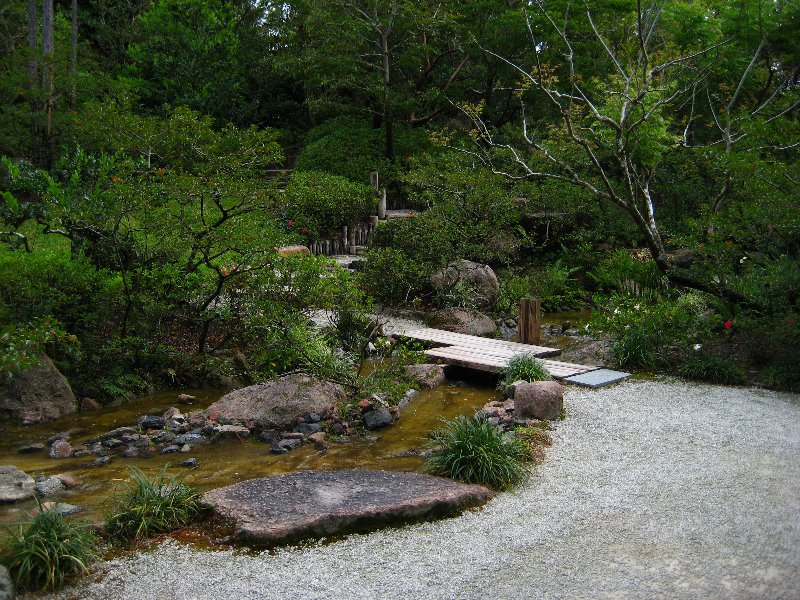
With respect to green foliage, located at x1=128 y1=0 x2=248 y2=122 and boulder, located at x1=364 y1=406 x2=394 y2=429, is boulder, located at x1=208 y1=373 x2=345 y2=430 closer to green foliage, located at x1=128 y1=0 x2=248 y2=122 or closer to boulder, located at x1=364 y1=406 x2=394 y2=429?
boulder, located at x1=364 y1=406 x2=394 y2=429

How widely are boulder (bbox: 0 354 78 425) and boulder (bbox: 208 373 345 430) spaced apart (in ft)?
5.26

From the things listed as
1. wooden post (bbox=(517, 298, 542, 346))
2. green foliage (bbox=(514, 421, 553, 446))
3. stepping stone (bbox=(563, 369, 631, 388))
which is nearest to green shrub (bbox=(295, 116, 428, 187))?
wooden post (bbox=(517, 298, 542, 346))

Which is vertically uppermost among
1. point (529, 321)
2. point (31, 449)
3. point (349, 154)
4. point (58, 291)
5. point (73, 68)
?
point (73, 68)

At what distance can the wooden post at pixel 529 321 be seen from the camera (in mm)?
10016

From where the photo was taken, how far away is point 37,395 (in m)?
7.41

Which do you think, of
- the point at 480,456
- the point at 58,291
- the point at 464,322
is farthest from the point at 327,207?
the point at 480,456

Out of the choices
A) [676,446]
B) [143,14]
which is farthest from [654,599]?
[143,14]

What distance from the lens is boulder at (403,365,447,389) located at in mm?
8508

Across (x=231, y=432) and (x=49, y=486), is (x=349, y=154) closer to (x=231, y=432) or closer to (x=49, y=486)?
(x=231, y=432)

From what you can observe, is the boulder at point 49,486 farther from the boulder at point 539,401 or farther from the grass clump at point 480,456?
the boulder at point 539,401

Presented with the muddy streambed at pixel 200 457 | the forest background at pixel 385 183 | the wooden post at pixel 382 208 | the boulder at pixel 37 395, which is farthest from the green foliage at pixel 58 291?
the wooden post at pixel 382 208

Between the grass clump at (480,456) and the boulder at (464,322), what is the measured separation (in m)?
4.88

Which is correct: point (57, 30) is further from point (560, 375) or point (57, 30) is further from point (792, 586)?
point (792, 586)

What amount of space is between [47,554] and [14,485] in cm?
163
